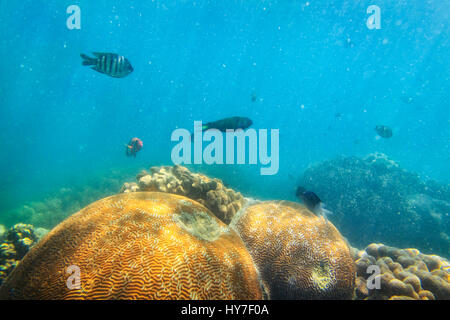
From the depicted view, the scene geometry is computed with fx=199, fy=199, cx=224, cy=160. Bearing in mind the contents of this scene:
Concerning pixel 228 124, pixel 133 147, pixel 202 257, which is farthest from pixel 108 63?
pixel 202 257

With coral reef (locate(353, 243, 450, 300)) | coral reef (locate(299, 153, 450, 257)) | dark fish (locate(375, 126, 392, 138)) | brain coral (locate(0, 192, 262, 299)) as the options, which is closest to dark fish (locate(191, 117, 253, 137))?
brain coral (locate(0, 192, 262, 299))

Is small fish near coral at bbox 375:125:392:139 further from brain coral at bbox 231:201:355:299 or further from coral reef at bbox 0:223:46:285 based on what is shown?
coral reef at bbox 0:223:46:285

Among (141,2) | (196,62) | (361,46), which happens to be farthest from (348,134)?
(141,2)

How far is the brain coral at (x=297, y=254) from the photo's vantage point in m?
2.86

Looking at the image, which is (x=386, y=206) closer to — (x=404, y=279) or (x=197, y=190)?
(x=404, y=279)

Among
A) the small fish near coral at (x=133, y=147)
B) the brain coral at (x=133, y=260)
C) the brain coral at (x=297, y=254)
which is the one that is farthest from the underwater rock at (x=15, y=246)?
the brain coral at (x=297, y=254)

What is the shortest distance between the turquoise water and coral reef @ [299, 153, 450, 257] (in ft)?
13.0

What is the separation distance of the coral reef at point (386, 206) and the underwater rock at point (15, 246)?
1152 centimetres

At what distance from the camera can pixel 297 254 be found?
313 centimetres

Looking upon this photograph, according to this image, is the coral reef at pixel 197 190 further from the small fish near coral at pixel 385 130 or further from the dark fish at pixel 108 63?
the small fish near coral at pixel 385 130

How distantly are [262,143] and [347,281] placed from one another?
150 feet

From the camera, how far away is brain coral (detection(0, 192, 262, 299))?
5.93ft

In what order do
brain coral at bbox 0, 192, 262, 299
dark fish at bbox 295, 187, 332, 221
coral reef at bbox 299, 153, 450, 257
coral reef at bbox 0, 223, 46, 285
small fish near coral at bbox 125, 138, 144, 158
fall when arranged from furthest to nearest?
coral reef at bbox 299, 153, 450, 257
small fish near coral at bbox 125, 138, 144, 158
coral reef at bbox 0, 223, 46, 285
dark fish at bbox 295, 187, 332, 221
brain coral at bbox 0, 192, 262, 299

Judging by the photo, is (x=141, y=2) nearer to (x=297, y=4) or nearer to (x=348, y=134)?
(x=297, y=4)
